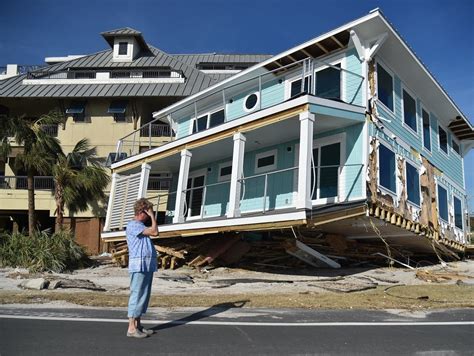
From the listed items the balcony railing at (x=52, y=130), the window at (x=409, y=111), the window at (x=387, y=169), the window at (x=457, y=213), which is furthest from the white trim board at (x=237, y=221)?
the balcony railing at (x=52, y=130)

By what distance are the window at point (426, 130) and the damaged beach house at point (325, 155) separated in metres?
0.04

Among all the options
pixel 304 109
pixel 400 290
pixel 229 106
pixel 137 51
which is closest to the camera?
pixel 400 290

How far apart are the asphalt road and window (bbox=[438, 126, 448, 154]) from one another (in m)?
14.1

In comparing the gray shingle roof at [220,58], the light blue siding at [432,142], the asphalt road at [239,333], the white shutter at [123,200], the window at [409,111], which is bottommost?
the asphalt road at [239,333]

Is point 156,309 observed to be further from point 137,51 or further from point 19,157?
point 137,51

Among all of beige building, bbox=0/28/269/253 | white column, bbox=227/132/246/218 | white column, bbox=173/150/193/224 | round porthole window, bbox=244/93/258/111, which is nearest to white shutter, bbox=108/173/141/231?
white column, bbox=173/150/193/224

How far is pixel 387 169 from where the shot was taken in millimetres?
13938

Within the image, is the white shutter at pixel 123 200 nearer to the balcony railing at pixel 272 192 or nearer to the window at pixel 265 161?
the balcony railing at pixel 272 192

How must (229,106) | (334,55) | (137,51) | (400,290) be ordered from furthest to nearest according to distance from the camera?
(137,51)
(229,106)
(334,55)
(400,290)

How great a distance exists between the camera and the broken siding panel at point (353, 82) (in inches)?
538

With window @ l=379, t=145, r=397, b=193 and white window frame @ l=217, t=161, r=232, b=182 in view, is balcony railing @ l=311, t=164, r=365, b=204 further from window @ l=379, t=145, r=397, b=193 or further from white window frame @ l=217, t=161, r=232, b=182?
white window frame @ l=217, t=161, r=232, b=182

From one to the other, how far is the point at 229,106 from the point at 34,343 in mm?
14254

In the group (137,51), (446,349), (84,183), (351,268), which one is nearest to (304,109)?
(351,268)

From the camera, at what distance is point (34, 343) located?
4.81m
